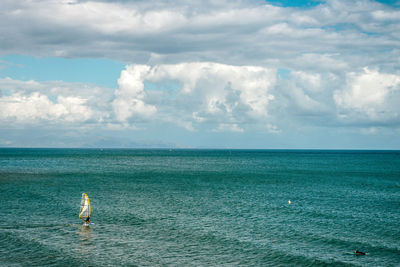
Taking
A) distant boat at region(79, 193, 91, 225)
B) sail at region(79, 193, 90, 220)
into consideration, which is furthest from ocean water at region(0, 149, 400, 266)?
sail at region(79, 193, 90, 220)

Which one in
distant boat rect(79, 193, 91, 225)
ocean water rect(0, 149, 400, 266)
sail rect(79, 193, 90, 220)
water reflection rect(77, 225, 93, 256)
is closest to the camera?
ocean water rect(0, 149, 400, 266)

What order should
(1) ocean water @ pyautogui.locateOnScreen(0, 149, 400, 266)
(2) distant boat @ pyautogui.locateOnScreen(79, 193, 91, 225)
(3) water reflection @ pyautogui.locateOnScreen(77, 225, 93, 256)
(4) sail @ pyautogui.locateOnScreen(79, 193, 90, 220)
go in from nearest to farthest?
(1) ocean water @ pyautogui.locateOnScreen(0, 149, 400, 266) < (3) water reflection @ pyautogui.locateOnScreen(77, 225, 93, 256) < (2) distant boat @ pyautogui.locateOnScreen(79, 193, 91, 225) < (4) sail @ pyautogui.locateOnScreen(79, 193, 90, 220)

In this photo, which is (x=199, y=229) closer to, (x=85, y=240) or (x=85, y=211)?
(x=85, y=240)

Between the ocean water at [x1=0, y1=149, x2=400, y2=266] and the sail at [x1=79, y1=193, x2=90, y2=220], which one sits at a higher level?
the sail at [x1=79, y1=193, x2=90, y2=220]

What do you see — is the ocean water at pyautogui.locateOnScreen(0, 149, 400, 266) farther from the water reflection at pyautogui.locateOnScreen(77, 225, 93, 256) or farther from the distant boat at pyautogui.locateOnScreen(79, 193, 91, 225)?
the distant boat at pyautogui.locateOnScreen(79, 193, 91, 225)

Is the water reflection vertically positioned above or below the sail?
below

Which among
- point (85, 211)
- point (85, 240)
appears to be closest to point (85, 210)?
point (85, 211)

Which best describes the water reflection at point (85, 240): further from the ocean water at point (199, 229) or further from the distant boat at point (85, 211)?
the distant boat at point (85, 211)

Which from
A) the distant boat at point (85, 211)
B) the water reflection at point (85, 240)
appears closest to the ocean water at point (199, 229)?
the water reflection at point (85, 240)

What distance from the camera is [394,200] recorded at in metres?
81.9

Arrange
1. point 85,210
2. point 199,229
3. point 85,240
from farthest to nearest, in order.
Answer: point 85,210
point 199,229
point 85,240

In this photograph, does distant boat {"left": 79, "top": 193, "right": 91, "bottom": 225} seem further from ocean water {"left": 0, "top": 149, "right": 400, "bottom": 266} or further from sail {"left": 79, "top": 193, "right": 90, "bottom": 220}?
ocean water {"left": 0, "top": 149, "right": 400, "bottom": 266}

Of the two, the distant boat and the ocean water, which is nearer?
the ocean water

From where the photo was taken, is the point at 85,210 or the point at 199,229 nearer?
the point at 199,229
